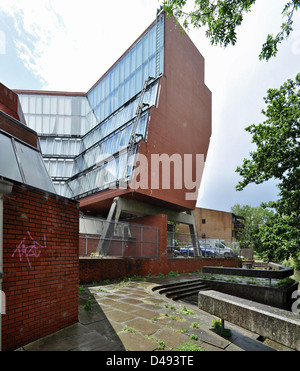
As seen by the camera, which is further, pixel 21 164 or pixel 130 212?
pixel 130 212

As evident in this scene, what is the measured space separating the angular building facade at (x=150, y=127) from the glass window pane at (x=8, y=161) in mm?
9420

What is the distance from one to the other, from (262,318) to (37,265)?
158 inches

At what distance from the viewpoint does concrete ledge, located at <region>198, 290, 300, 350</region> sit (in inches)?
150

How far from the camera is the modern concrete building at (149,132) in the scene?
1744cm

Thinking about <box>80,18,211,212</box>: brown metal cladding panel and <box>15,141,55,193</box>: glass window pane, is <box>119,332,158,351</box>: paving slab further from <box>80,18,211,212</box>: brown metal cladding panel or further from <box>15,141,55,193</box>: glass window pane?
<box>80,18,211,212</box>: brown metal cladding panel

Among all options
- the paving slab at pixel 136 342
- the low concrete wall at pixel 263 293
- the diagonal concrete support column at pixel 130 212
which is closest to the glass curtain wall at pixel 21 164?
the paving slab at pixel 136 342

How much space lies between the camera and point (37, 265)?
4.29m

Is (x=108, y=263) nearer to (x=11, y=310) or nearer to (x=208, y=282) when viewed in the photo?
(x=208, y=282)

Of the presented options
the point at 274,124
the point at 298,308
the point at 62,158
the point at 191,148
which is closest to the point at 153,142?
the point at 191,148

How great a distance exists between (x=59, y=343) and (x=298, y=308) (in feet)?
31.4

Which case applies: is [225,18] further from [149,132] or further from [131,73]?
[131,73]

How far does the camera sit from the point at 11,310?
12.3ft

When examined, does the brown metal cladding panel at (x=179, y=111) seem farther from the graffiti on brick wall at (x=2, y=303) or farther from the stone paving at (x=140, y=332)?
the graffiti on brick wall at (x=2, y=303)

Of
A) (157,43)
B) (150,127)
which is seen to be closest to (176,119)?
(150,127)
